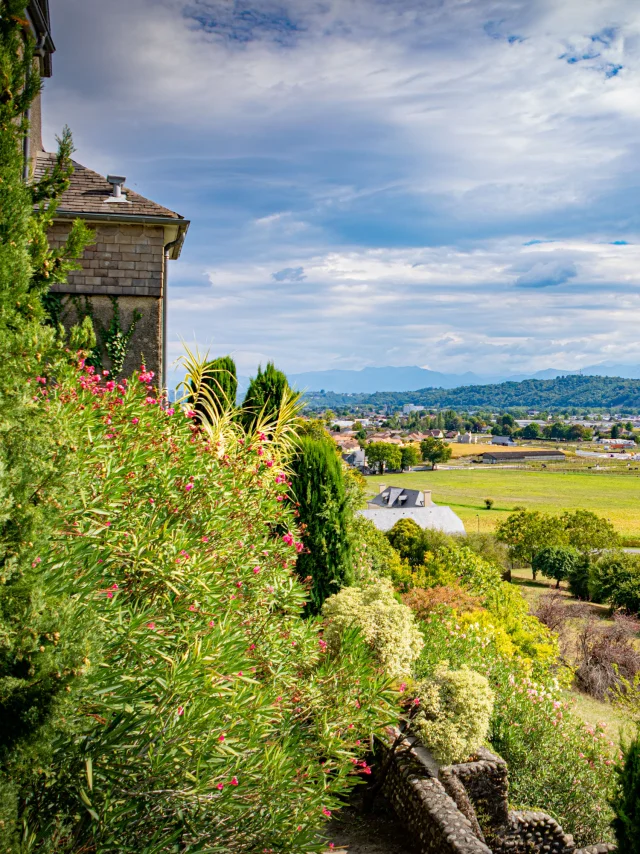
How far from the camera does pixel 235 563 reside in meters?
4.94

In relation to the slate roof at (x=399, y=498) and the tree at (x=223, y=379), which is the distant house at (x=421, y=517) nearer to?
the slate roof at (x=399, y=498)

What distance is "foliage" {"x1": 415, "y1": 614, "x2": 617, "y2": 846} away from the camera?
726cm

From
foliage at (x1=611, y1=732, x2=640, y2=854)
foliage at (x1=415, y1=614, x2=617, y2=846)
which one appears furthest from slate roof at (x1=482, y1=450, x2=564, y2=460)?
foliage at (x1=611, y1=732, x2=640, y2=854)

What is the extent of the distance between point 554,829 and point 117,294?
1028cm

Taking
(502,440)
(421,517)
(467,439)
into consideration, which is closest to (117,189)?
(421,517)

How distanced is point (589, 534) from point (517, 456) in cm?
8224

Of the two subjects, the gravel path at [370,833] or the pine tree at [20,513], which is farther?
the gravel path at [370,833]

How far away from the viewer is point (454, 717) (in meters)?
6.20

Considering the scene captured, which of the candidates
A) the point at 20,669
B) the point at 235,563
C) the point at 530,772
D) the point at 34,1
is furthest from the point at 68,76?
the point at 530,772

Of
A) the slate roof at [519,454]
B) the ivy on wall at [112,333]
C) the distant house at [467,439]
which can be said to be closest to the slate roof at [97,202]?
the ivy on wall at [112,333]

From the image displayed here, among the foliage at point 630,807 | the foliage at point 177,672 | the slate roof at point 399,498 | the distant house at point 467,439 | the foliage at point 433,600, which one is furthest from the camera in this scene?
the distant house at point 467,439

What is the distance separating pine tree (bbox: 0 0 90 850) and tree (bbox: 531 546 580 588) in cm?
4285

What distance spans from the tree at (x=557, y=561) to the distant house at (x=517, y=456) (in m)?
79.2

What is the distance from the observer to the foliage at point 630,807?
512cm
